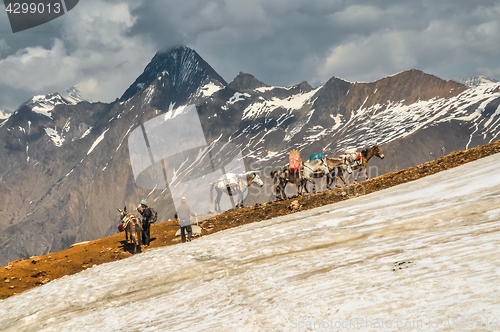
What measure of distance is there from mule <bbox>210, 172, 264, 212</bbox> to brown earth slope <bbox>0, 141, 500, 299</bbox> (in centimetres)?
505

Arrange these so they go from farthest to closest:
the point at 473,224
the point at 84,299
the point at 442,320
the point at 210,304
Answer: the point at 84,299, the point at 473,224, the point at 210,304, the point at 442,320

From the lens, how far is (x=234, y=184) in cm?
2709

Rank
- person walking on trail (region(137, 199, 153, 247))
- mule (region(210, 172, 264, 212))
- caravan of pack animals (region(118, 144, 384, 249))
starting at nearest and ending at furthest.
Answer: person walking on trail (region(137, 199, 153, 247)) < caravan of pack animals (region(118, 144, 384, 249)) < mule (region(210, 172, 264, 212))

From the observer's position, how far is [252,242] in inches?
353

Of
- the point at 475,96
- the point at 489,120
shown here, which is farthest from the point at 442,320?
the point at 475,96

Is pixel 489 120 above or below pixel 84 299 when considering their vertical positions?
above

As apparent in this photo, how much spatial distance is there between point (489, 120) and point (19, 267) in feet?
670

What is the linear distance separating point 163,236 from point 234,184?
7.81 meters

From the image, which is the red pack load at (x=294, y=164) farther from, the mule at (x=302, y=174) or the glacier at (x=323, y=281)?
the glacier at (x=323, y=281)

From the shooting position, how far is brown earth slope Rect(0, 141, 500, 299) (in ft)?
51.8

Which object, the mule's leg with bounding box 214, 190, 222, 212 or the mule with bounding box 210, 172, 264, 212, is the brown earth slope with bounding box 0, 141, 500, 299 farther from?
the mule's leg with bounding box 214, 190, 222, 212

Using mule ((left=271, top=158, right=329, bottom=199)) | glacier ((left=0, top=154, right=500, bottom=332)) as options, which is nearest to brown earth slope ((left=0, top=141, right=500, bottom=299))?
mule ((left=271, top=158, right=329, bottom=199))

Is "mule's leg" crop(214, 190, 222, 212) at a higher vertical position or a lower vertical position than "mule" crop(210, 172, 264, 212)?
lower

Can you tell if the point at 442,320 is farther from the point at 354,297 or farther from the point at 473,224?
the point at 473,224
